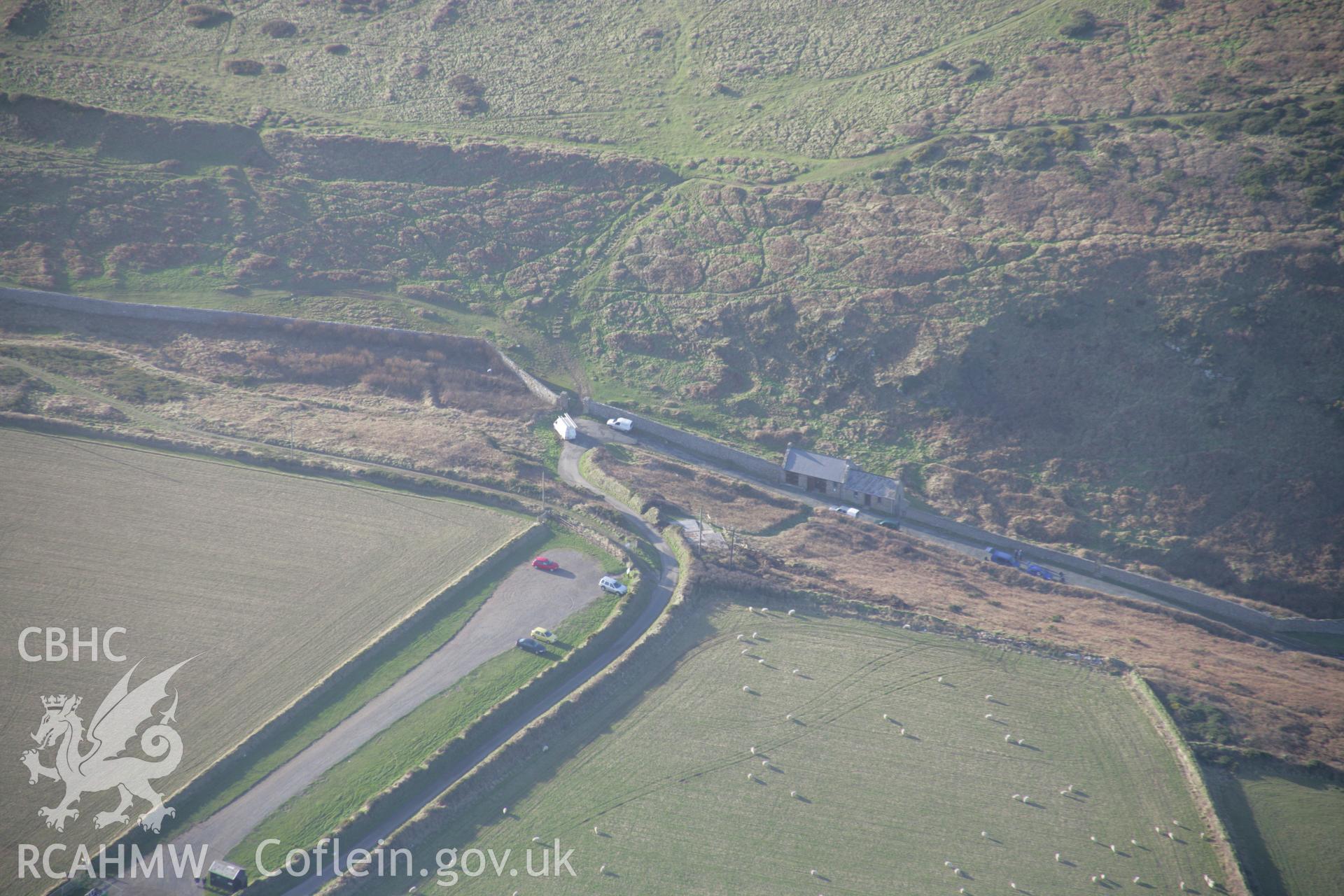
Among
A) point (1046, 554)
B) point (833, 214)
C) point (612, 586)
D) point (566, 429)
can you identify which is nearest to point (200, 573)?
point (612, 586)

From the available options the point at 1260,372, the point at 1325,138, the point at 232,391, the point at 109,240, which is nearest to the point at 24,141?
the point at 109,240

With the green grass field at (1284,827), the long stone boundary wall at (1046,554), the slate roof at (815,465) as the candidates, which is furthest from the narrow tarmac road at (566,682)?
the green grass field at (1284,827)

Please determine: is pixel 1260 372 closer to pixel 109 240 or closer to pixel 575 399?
pixel 575 399

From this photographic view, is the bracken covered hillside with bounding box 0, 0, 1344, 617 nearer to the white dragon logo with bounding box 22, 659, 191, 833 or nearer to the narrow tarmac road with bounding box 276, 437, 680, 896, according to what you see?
the narrow tarmac road with bounding box 276, 437, 680, 896

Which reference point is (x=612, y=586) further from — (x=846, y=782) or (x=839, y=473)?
(x=839, y=473)

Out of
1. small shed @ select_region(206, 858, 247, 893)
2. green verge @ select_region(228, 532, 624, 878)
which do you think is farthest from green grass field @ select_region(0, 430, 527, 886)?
small shed @ select_region(206, 858, 247, 893)

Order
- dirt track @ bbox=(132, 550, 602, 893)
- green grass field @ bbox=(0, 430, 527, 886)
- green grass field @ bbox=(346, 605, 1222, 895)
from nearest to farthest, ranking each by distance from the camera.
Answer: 1. dirt track @ bbox=(132, 550, 602, 893)
2. green grass field @ bbox=(346, 605, 1222, 895)
3. green grass field @ bbox=(0, 430, 527, 886)

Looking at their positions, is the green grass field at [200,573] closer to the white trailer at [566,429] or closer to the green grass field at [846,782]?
the green grass field at [846,782]
